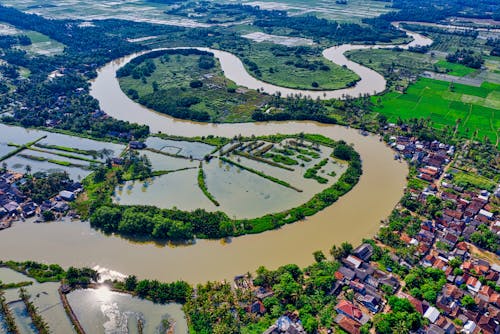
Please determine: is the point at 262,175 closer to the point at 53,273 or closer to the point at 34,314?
the point at 53,273

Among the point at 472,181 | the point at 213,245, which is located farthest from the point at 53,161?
the point at 472,181

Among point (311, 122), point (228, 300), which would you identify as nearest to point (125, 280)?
point (228, 300)

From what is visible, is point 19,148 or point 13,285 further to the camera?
point 19,148

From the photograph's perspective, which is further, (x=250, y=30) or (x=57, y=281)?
(x=250, y=30)

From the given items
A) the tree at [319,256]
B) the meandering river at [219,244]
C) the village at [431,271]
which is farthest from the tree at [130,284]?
the tree at [319,256]

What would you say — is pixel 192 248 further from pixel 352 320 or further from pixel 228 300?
pixel 352 320

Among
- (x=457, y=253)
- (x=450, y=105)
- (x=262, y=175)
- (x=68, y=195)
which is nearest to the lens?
(x=457, y=253)

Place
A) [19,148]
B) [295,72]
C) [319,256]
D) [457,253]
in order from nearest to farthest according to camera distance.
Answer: [319,256] < [457,253] < [19,148] < [295,72]
